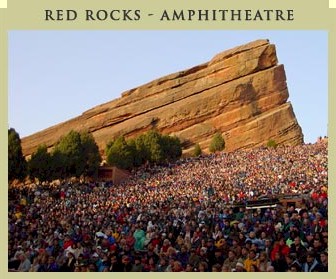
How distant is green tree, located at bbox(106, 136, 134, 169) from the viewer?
5450cm

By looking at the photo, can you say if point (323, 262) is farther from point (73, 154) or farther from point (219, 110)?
point (219, 110)

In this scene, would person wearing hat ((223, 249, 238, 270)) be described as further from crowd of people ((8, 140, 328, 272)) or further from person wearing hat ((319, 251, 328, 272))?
person wearing hat ((319, 251, 328, 272))

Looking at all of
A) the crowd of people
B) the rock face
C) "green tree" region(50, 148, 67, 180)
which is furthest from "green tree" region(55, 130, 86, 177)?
the rock face

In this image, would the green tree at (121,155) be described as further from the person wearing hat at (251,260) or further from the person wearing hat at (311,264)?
the person wearing hat at (311,264)

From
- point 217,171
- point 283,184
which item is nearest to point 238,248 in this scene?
point 283,184

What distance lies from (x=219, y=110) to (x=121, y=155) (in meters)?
24.9

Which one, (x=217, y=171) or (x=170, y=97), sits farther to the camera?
(x=170, y=97)

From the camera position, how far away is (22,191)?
112 feet

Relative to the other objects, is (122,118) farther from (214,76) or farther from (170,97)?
(214,76)

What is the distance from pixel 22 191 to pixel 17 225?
1416 cm

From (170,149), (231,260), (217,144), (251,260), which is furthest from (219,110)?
(251,260)

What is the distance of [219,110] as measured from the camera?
77.8 m

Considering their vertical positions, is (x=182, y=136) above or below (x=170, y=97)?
below

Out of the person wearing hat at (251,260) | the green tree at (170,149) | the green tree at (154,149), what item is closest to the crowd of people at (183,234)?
the person wearing hat at (251,260)
